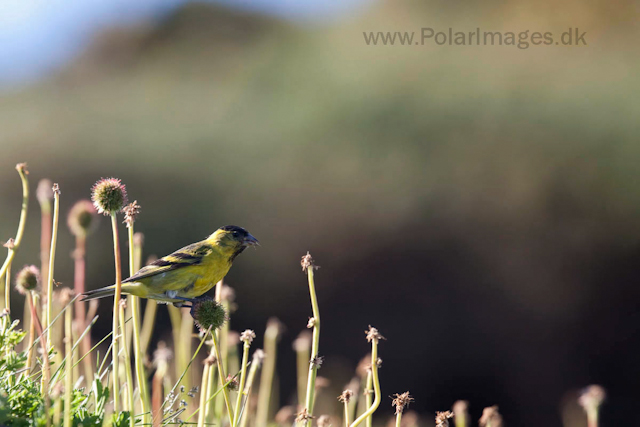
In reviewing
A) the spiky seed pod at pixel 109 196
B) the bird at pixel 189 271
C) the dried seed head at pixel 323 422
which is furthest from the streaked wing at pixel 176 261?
the dried seed head at pixel 323 422

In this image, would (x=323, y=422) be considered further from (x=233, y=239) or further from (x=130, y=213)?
(x=233, y=239)

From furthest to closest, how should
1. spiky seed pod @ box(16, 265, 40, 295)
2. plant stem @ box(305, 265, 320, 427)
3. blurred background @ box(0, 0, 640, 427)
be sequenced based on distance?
blurred background @ box(0, 0, 640, 427)
spiky seed pod @ box(16, 265, 40, 295)
plant stem @ box(305, 265, 320, 427)

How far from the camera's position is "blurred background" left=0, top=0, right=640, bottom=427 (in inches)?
315

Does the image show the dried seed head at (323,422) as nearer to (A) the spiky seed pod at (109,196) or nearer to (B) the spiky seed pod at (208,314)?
(B) the spiky seed pod at (208,314)

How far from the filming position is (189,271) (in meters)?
3.46

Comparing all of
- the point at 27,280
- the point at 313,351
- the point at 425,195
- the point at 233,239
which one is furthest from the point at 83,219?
the point at 425,195

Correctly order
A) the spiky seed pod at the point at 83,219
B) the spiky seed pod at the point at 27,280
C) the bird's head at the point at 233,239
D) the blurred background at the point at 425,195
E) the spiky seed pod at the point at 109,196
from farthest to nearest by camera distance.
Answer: the blurred background at the point at 425,195 < the bird's head at the point at 233,239 < the spiky seed pod at the point at 83,219 < the spiky seed pod at the point at 27,280 < the spiky seed pod at the point at 109,196

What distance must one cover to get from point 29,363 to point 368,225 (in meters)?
6.73

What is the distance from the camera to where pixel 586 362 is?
26.0 ft

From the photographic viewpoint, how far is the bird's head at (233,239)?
367cm

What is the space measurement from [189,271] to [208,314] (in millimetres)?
1177

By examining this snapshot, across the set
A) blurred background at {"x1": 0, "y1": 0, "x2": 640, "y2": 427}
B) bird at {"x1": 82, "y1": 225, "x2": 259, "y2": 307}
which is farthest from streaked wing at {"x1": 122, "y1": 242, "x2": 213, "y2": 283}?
blurred background at {"x1": 0, "y1": 0, "x2": 640, "y2": 427}

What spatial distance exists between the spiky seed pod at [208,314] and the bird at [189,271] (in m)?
0.81

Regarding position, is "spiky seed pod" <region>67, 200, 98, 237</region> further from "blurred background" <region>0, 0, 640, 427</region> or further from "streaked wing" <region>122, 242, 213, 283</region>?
"blurred background" <region>0, 0, 640, 427</region>
